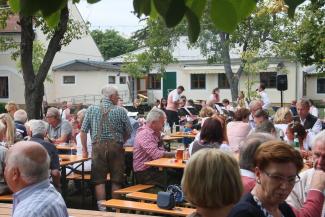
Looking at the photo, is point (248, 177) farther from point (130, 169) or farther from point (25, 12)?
point (130, 169)

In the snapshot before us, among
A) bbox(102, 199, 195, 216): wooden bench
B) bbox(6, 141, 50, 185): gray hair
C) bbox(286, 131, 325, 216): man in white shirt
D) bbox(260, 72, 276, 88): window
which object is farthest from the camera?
bbox(260, 72, 276, 88): window

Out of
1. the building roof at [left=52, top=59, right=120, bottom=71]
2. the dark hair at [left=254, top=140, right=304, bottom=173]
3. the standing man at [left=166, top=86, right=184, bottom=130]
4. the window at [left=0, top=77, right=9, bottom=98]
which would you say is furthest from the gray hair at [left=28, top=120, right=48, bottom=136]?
the building roof at [left=52, top=59, right=120, bottom=71]

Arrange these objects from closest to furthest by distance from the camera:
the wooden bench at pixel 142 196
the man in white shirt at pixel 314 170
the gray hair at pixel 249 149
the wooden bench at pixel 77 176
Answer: the man in white shirt at pixel 314 170
the gray hair at pixel 249 149
the wooden bench at pixel 142 196
the wooden bench at pixel 77 176

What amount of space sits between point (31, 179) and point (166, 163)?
375cm

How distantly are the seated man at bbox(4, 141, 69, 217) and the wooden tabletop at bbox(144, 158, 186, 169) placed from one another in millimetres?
3539

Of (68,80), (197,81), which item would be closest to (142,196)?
(197,81)

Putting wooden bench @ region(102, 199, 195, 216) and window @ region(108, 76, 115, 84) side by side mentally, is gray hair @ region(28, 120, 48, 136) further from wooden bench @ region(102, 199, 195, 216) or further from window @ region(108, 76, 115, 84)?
window @ region(108, 76, 115, 84)

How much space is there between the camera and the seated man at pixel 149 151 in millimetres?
7074

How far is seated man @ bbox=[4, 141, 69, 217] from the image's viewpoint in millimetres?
3084

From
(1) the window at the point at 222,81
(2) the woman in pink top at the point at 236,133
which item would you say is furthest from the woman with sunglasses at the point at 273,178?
(1) the window at the point at 222,81

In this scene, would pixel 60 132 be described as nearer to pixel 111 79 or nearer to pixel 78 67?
pixel 78 67

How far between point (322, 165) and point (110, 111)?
13.4 feet

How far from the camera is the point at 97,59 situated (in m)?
50.0

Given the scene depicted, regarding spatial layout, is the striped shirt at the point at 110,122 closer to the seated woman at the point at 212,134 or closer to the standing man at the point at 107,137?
the standing man at the point at 107,137
